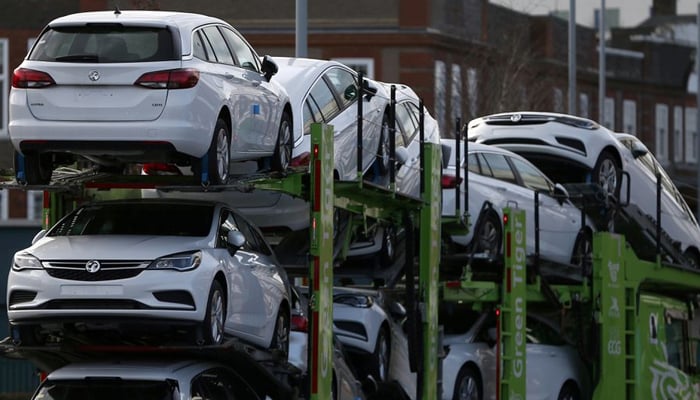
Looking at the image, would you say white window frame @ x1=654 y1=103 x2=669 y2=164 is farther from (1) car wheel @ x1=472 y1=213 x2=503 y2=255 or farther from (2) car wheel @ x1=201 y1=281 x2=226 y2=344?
(2) car wheel @ x1=201 y1=281 x2=226 y2=344

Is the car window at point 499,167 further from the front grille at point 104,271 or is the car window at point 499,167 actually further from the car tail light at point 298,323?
the front grille at point 104,271

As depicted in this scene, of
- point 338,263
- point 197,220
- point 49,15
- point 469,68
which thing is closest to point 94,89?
point 197,220

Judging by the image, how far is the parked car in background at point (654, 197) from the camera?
65.8ft

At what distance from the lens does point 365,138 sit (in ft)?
44.1

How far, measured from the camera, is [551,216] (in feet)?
59.0

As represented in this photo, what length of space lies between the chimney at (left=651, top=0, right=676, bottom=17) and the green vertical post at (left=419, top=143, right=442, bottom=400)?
6336 cm

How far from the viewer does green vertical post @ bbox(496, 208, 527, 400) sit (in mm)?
16172

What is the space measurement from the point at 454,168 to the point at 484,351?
73.9 inches

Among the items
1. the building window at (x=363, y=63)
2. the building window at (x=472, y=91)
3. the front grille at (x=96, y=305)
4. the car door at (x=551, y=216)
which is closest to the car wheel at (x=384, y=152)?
the car door at (x=551, y=216)

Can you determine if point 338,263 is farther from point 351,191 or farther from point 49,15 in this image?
point 49,15

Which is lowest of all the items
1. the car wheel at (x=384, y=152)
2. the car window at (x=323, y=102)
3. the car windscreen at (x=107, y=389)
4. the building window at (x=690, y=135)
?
the building window at (x=690, y=135)

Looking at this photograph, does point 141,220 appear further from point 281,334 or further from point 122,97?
point 281,334

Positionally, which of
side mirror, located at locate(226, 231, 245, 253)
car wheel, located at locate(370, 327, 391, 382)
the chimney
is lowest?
car wheel, located at locate(370, 327, 391, 382)

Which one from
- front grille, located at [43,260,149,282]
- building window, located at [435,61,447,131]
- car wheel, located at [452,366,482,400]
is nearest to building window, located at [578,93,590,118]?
building window, located at [435,61,447,131]
